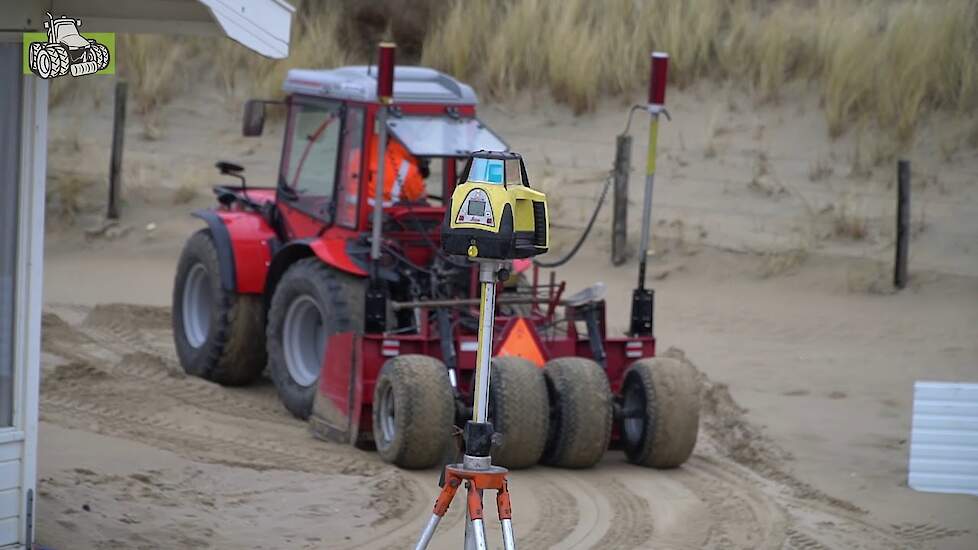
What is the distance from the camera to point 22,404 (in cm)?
639

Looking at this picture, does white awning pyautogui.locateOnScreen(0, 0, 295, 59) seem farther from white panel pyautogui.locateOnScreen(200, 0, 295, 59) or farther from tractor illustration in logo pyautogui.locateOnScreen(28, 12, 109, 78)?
tractor illustration in logo pyautogui.locateOnScreen(28, 12, 109, 78)

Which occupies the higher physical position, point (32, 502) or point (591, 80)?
point (591, 80)

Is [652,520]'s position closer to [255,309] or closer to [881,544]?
[881,544]

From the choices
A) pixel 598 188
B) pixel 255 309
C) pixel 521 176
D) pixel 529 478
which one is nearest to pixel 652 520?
pixel 529 478

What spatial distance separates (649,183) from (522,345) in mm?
1186

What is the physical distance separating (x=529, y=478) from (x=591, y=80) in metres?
10.3

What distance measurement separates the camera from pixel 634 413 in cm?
915

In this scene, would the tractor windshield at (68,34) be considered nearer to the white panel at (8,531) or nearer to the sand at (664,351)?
the white panel at (8,531)

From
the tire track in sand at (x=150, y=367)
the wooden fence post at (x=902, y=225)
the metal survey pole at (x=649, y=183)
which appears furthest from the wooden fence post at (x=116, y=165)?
the metal survey pole at (x=649, y=183)

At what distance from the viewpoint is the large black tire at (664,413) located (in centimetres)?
895

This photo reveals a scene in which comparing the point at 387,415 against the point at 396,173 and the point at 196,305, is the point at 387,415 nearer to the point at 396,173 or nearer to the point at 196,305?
the point at 396,173

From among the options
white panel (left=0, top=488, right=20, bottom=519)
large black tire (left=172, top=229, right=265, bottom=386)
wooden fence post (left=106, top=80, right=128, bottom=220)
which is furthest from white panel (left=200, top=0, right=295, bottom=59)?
wooden fence post (left=106, top=80, right=128, bottom=220)

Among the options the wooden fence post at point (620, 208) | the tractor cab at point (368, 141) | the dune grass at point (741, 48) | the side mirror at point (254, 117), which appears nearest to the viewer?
the tractor cab at point (368, 141)

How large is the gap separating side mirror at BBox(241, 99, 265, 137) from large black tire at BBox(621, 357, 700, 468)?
2932mm
